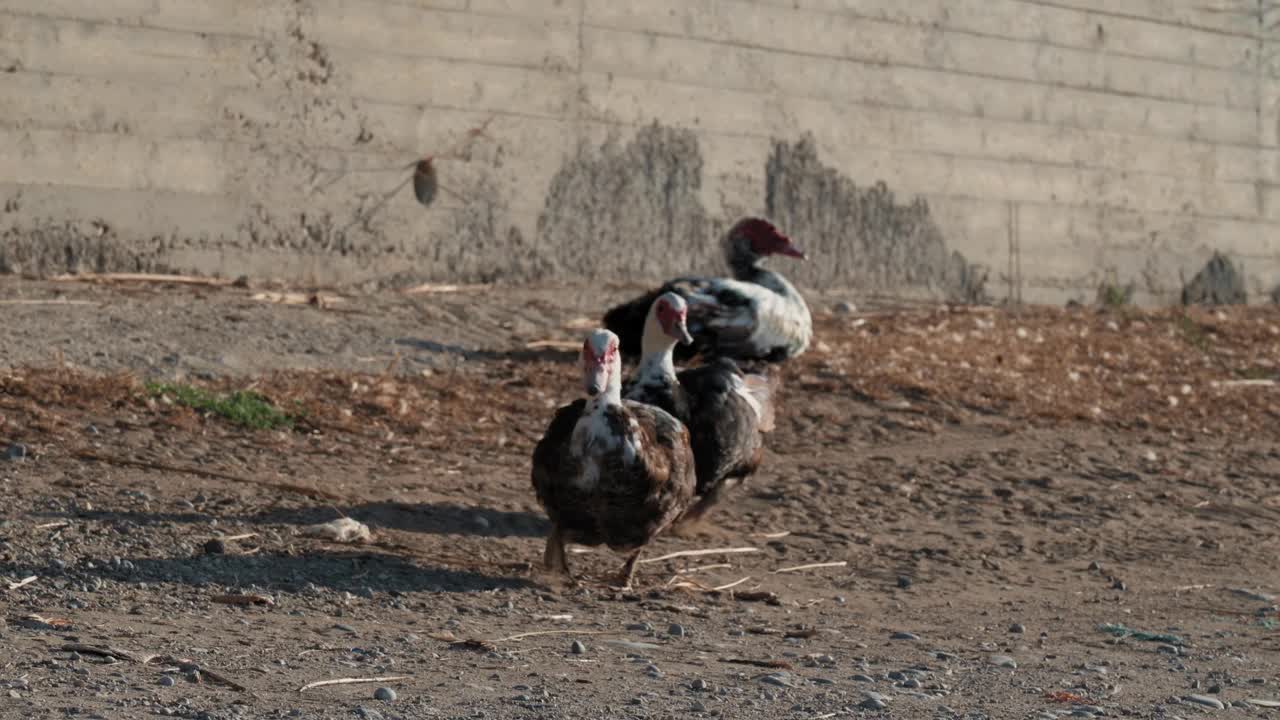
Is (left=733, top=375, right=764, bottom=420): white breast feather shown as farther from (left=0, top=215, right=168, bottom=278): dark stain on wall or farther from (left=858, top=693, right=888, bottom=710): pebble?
(left=0, top=215, right=168, bottom=278): dark stain on wall

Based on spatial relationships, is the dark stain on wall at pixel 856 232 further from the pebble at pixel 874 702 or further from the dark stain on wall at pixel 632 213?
the pebble at pixel 874 702

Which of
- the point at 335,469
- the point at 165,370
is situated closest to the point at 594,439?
the point at 335,469

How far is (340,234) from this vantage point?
10.3 m

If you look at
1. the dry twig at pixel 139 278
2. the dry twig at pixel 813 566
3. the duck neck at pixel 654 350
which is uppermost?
the dry twig at pixel 139 278

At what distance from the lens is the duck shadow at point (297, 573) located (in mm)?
5395

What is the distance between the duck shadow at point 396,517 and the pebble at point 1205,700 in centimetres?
274

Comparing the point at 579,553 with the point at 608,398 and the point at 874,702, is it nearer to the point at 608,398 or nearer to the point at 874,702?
the point at 608,398

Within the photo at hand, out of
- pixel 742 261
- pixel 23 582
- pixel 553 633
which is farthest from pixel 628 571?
pixel 742 261

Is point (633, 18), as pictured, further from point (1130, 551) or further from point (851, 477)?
point (1130, 551)

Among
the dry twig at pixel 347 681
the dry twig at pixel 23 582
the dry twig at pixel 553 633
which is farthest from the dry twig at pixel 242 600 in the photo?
the dry twig at pixel 347 681

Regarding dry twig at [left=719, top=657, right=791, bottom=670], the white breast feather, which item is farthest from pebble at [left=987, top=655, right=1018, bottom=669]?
the white breast feather

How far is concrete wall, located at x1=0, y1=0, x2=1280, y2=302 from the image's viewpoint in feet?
31.9

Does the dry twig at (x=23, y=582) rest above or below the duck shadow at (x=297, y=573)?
above

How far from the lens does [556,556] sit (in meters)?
5.94
